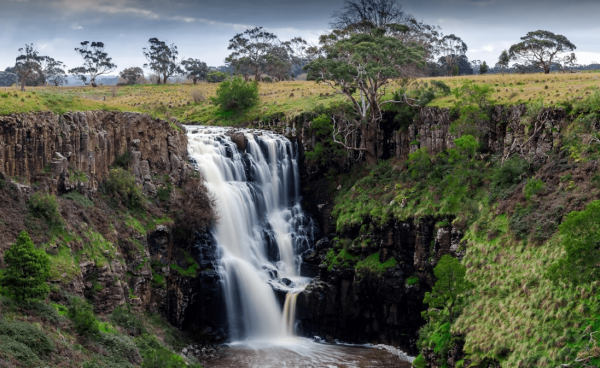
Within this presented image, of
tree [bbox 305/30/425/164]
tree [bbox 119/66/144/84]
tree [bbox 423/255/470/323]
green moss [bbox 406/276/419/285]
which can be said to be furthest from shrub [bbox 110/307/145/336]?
tree [bbox 119/66/144/84]

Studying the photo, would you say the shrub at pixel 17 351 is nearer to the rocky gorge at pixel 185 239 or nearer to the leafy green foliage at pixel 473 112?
the rocky gorge at pixel 185 239

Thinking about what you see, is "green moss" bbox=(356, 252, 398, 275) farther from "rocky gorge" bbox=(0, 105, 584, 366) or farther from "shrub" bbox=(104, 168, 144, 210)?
"shrub" bbox=(104, 168, 144, 210)

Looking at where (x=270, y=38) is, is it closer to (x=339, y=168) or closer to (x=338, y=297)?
(x=339, y=168)

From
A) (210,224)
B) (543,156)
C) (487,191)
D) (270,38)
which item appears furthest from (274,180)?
(270,38)

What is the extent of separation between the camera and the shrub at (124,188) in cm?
4369

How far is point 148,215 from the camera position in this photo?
4481 centimetres

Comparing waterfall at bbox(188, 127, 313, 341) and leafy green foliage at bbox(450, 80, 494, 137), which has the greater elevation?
leafy green foliage at bbox(450, 80, 494, 137)

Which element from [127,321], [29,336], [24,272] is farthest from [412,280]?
[29,336]

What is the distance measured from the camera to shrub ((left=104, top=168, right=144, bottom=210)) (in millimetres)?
43688

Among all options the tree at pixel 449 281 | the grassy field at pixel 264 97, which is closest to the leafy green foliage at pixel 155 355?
the tree at pixel 449 281

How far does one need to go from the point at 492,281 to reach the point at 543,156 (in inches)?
429

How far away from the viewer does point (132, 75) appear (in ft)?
400

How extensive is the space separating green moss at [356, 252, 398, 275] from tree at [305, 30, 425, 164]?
1051 cm

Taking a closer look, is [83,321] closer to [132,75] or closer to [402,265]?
[402,265]
